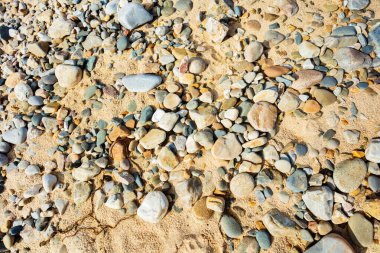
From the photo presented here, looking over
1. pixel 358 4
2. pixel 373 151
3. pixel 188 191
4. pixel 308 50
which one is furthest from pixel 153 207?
pixel 358 4

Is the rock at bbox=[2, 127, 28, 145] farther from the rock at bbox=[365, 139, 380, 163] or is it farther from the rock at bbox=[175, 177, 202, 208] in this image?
the rock at bbox=[365, 139, 380, 163]

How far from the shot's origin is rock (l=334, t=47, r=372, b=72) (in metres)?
2.45

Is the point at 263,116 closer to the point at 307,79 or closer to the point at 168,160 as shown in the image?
the point at 307,79

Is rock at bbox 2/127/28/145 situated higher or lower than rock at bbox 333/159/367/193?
lower

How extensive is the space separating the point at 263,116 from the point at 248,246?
935 millimetres

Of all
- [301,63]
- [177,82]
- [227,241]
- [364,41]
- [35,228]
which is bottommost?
[35,228]

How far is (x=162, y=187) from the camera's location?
232cm

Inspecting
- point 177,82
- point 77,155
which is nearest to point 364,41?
point 177,82

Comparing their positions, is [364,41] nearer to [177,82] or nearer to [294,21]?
[294,21]

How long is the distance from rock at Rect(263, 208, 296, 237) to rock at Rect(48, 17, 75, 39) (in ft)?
8.30

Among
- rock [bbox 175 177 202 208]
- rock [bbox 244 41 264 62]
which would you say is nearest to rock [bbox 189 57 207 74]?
rock [bbox 244 41 264 62]

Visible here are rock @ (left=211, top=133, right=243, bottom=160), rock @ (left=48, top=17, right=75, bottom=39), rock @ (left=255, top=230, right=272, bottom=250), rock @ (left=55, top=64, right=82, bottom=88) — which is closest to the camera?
rock @ (left=255, top=230, right=272, bottom=250)

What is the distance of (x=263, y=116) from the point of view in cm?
236

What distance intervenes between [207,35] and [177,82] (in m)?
0.54
